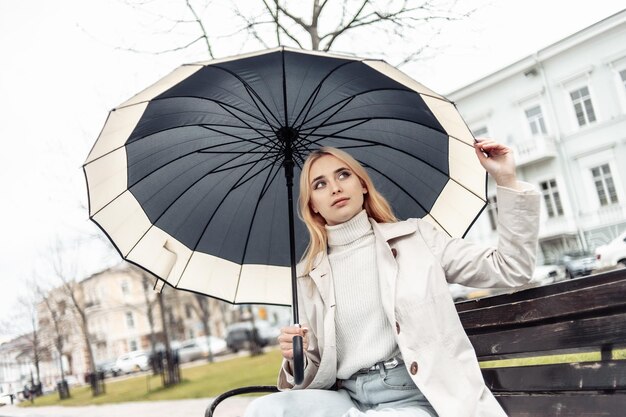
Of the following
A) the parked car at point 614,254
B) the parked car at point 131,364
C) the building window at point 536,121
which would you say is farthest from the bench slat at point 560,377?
the building window at point 536,121

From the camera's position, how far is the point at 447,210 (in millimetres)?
2436

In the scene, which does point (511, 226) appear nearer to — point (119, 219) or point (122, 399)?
point (119, 219)

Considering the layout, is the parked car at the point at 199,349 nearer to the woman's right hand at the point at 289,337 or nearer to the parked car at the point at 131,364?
the parked car at the point at 131,364

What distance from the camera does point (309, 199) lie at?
91.6 inches

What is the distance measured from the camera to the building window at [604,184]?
62.0ft

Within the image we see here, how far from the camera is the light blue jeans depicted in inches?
69.4

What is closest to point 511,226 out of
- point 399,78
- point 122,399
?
point 399,78

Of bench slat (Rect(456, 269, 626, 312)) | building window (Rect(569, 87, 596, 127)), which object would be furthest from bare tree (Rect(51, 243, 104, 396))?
building window (Rect(569, 87, 596, 127))

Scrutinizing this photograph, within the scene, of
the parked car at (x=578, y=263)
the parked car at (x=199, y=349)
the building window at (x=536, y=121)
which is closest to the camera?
the parked car at (x=578, y=263)

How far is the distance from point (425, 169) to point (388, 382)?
0.99 metres

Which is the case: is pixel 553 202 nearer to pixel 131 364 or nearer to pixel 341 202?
pixel 131 364

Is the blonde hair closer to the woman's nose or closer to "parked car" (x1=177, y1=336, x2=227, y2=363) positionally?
the woman's nose

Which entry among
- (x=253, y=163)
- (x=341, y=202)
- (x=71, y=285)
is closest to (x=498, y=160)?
Answer: (x=341, y=202)

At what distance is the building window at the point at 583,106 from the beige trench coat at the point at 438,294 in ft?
66.7
